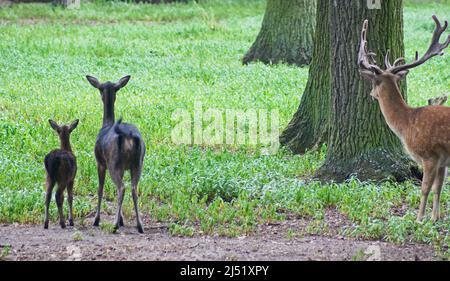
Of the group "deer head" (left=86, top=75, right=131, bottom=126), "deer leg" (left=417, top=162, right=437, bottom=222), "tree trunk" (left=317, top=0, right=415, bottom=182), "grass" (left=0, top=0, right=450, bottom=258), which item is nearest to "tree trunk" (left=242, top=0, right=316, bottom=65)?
"grass" (left=0, top=0, right=450, bottom=258)

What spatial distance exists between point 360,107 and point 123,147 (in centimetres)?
319

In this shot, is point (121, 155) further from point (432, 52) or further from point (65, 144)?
point (432, 52)

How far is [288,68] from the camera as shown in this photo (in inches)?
760

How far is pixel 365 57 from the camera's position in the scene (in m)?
9.91

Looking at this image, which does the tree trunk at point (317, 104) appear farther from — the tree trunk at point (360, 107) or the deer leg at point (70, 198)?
the deer leg at point (70, 198)

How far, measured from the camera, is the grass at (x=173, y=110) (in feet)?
31.2

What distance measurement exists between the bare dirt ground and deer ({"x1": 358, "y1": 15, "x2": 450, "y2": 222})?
3.27ft

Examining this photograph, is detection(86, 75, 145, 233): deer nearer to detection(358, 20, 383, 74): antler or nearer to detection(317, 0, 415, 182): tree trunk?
detection(358, 20, 383, 74): antler

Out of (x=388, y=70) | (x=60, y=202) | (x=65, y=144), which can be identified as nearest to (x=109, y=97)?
(x=65, y=144)

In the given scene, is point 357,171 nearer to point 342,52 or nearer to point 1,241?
point 342,52

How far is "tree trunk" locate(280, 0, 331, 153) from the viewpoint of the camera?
1223 cm

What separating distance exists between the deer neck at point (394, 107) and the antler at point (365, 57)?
20 centimetres

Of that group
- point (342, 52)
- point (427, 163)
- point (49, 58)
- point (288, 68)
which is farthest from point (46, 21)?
point (427, 163)
